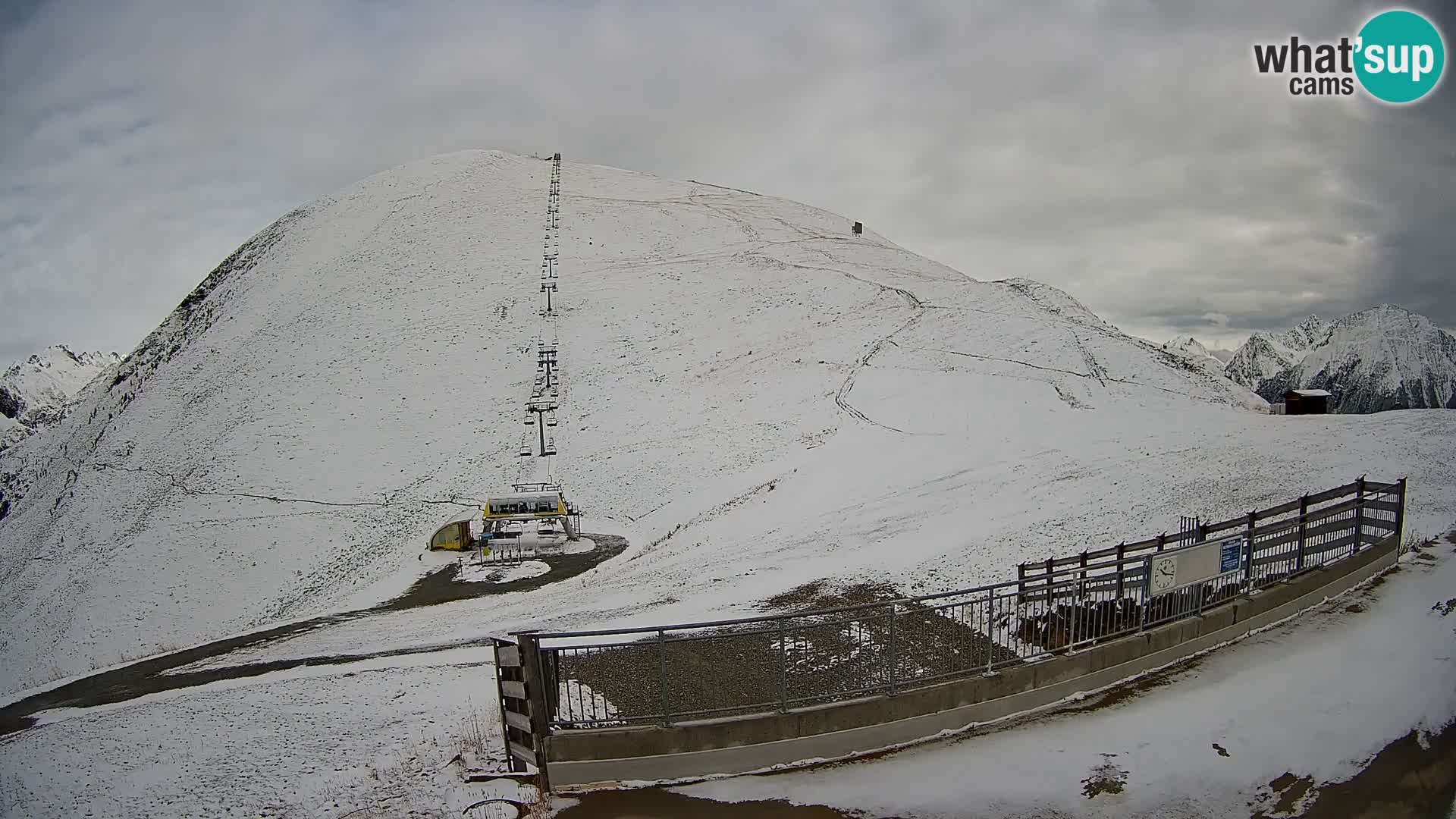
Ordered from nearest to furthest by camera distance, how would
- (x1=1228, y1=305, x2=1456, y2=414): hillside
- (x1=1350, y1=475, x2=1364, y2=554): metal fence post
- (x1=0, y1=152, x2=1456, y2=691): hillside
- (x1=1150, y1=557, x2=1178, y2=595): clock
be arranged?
(x1=1150, y1=557, x2=1178, y2=595): clock, (x1=1350, y1=475, x2=1364, y2=554): metal fence post, (x1=0, y1=152, x2=1456, y2=691): hillside, (x1=1228, y1=305, x2=1456, y2=414): hillside

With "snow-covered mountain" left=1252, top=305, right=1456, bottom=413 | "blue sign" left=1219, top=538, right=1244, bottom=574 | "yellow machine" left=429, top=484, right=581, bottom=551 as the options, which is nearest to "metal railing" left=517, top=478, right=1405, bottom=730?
"blue sign" left=1219, top=538, right=1244, bottom=574

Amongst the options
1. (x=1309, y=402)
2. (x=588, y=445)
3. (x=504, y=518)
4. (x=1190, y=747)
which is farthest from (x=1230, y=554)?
(x=1309, y=402)

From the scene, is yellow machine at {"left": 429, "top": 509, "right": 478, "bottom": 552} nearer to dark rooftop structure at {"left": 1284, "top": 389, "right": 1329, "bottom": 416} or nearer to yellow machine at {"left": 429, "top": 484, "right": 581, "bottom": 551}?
yellow machine at {"left": 429, "top": 484, "right": 581, "bottom": 551}

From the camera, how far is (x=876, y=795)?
8.52m

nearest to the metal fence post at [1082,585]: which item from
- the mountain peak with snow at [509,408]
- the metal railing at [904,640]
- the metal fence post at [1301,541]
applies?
the metal railing at [904,640]

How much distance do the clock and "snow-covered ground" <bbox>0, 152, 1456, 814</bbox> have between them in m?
8.18

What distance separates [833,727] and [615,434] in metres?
34.4

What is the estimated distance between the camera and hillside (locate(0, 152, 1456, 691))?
26.3 m

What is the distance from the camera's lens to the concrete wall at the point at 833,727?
9.09m

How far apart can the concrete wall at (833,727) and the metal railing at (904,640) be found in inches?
8.3

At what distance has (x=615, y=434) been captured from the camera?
43031 mm

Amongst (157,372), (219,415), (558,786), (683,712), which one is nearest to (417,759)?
(558,786)

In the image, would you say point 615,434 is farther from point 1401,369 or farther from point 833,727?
point 1401,369

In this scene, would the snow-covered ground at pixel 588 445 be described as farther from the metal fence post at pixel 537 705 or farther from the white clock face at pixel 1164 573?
the white clock face at pixel 1164 573
